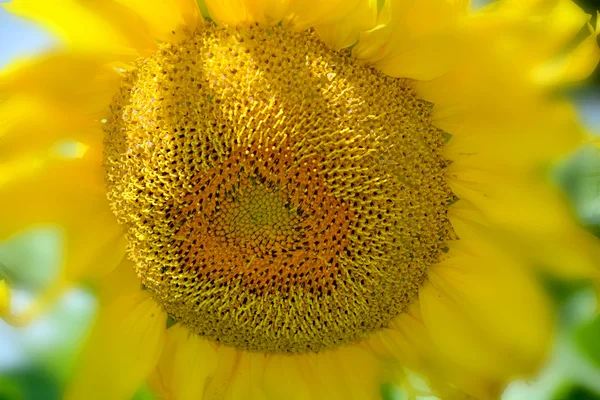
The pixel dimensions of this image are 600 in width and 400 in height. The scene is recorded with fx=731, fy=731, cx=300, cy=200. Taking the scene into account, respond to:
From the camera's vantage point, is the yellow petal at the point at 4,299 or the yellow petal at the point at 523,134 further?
the yellow petal at the point at 4,299

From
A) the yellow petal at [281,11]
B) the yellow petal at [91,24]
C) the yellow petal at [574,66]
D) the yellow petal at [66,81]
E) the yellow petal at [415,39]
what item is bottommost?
the yellow petal at [66,81]

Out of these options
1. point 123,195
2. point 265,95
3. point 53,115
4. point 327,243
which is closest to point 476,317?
point 327,243

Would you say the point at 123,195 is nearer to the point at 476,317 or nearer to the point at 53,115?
the point at 53,115

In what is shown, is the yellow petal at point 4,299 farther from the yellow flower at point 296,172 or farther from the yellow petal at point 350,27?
the yellow petal at point 350,27

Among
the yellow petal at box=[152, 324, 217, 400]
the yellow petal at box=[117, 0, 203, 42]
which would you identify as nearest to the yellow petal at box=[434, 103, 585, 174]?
the yellow petal at box=[117, 0, 203, 42]

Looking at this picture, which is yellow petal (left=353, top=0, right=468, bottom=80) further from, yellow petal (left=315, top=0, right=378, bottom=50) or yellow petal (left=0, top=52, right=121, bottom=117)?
yellow petal (left=0, top=52, right=121, bottom=117)

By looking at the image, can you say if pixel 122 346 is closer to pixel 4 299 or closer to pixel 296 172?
pixel 4 299

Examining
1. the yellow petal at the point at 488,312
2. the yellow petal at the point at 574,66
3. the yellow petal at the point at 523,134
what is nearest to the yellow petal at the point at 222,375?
the yellow petal at the point at 488,312
